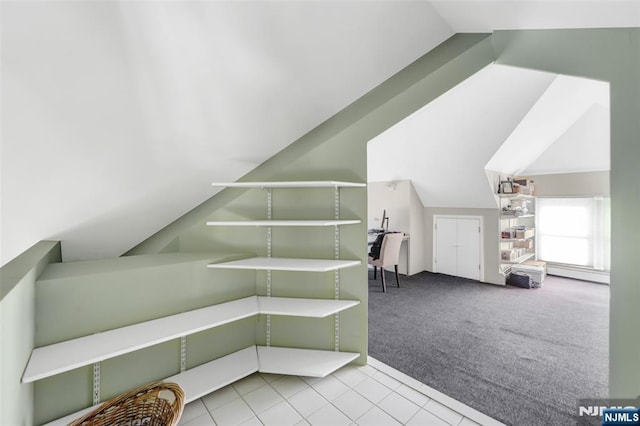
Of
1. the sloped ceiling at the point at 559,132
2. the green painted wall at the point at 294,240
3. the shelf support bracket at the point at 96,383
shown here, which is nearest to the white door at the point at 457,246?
the sloped ceiling at the point at 559,132

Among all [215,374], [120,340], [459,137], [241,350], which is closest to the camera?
[120,340]

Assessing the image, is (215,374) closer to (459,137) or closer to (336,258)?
(336,258)

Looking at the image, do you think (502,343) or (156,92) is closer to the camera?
(156,92)

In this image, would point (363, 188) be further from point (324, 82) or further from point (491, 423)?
point (491, 423)

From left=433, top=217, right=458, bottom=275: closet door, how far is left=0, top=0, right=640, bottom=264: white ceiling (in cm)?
390

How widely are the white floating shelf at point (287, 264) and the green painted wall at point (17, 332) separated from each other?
930 millimetres

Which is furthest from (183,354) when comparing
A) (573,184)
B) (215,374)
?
(573,184)

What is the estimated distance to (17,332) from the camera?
1181 mm

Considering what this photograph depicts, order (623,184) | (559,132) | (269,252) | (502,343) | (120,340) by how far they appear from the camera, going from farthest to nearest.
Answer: (559,132) < (502,343) < (269,252) < (120,340) < (623,184)

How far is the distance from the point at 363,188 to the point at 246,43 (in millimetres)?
1284

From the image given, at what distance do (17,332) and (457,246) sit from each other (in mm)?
5594

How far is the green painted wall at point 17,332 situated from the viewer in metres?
1.02

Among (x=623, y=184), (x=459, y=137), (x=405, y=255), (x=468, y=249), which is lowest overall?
(x=405, y=255)

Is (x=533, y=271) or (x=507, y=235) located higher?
(x=507, y=235)
